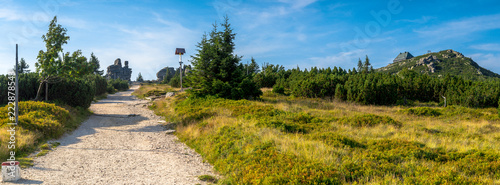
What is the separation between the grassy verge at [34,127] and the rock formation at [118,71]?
9497 centimetres

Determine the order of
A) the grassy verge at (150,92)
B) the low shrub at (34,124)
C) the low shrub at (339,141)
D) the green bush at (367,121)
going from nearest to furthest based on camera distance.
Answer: the low shrub at (339,141), the low shrub at (34,124), the green bush at (367,121), the grassy verge at (150,92)

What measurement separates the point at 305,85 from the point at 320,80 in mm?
2165

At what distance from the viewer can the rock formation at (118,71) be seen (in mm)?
104000

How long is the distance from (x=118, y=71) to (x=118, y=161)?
109838mm

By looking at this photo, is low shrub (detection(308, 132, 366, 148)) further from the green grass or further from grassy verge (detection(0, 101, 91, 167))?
grassy verge (detection(0, 101, 91, 167))

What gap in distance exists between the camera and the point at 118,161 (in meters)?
8.70

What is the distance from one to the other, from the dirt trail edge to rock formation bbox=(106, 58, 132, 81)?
99201 mm

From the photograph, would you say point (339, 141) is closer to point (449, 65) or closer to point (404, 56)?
point (449, 65)

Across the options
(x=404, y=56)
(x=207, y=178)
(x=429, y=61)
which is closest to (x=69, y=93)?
(x=207, y=178)

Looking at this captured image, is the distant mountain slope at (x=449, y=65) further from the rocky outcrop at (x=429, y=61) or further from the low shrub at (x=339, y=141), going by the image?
the low shrub at (x=339, y=141)

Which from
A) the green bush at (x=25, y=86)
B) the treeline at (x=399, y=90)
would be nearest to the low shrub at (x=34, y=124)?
the green bush at (x=25, y=86)

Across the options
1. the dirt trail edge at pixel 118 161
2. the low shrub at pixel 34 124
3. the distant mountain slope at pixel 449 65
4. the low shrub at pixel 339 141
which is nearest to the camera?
the dirt trail edge at pixel 118 161

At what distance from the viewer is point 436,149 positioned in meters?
8.41

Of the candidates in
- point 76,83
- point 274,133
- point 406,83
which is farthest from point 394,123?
point 406,83
